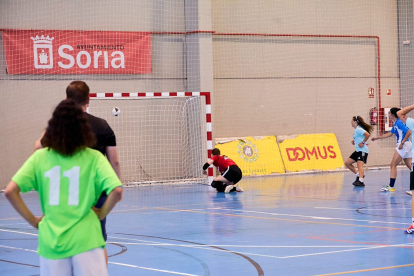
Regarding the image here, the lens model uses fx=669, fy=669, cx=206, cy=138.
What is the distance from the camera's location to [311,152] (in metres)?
25.1

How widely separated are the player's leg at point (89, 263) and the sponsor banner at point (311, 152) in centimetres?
2065

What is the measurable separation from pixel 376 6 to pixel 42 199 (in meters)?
24.5

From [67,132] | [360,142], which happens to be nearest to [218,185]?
[360,142]

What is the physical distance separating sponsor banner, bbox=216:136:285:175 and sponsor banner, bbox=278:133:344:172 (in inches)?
14.8

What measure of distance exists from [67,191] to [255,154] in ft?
65.5

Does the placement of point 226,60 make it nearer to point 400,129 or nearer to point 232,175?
point 232,175

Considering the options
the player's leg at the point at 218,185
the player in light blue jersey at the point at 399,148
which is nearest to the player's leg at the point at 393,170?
the player in light blue jersey at the point at 399,148

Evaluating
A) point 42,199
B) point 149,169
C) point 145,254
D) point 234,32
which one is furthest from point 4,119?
point 42,199

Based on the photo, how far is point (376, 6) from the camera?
2675cm

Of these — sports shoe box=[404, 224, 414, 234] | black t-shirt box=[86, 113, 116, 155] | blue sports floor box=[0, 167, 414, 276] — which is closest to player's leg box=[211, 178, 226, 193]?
blue sports floor box=[0, 167, 414, 276]

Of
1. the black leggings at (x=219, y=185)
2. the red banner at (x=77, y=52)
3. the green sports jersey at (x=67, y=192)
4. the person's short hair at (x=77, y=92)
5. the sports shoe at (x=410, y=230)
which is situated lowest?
the black leggings at (x=219, y=185)

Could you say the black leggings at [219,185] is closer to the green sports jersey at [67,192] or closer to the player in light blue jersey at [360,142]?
the player in light blue jersey at [360,142]

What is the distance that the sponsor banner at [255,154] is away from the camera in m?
23.5

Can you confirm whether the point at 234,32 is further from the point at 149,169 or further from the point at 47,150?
the point at 47,150
